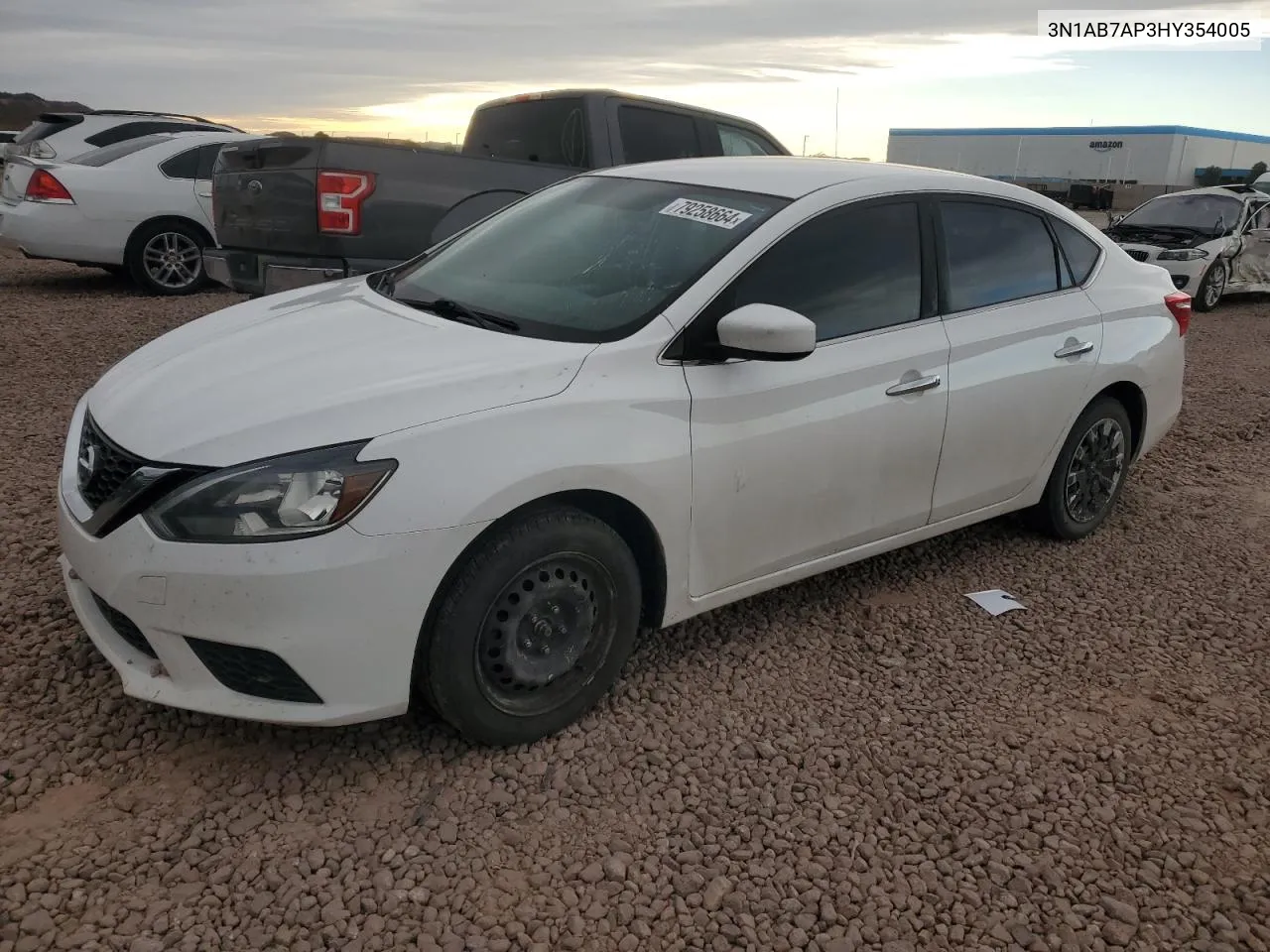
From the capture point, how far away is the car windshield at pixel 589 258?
3320 millimetres

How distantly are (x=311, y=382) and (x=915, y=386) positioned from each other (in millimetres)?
2099

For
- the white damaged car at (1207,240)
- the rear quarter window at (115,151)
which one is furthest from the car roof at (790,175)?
the white damaged car at (1207,240)

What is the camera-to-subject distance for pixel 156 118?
11.7 meters

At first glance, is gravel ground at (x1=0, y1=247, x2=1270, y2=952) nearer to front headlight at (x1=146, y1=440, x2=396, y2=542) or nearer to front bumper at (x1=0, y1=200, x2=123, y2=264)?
front headlight at (x1=146, y1=440, x2=396, y2=542)

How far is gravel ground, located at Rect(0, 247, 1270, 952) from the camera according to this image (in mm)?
2500

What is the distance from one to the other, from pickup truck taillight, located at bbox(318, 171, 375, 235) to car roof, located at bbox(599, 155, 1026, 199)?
93.5 inches

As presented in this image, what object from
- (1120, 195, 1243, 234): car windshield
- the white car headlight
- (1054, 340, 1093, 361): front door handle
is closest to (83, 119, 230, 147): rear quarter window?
(1054, 340, 1093, 361): front door handle

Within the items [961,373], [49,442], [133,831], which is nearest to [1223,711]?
[961,373]

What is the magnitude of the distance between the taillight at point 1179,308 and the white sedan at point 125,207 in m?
7.62

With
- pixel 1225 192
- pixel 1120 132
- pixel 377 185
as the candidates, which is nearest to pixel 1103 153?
pixel 1120 132

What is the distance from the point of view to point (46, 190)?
9.49 meters

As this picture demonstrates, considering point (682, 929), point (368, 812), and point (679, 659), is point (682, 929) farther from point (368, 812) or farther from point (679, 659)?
point (679, 659)

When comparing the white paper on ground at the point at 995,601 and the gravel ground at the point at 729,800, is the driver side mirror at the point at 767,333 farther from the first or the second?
the white paper on ground at the point at 995,601

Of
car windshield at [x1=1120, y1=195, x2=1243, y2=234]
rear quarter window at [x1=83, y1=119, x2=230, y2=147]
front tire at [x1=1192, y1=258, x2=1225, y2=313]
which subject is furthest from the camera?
car windshield at [x1=1120, y1=195, x2=1243, y2=234]
